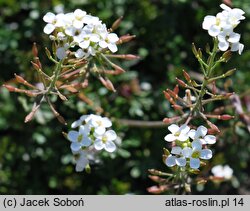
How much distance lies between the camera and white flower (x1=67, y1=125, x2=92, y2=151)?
11.1 ft

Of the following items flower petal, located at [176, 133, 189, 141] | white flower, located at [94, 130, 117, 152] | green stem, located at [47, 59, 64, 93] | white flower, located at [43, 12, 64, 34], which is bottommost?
flower petal, located at [176, 133, 189, 141]

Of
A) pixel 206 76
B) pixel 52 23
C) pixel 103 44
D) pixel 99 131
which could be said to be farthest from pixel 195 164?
pixel 52 23

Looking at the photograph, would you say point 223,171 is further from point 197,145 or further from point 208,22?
point 208,22

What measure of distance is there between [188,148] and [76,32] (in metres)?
1.00

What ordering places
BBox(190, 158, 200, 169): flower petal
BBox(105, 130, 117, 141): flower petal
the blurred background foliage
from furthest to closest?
the blurred background foliage
BBox(105, 130, 117, 141): flower petal
BBox(190, 158, 200, 169): flower petal

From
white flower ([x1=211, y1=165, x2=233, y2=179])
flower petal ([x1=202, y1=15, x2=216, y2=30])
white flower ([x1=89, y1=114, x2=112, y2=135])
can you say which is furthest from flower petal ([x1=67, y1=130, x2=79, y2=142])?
white flower ([x1=211, y1=165, x2=233, y2=179])

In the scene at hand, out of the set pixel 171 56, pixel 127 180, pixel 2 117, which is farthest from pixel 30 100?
pixel 171 56

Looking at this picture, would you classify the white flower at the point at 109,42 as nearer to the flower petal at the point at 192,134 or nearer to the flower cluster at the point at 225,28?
the flower cluster at the point at 225,28

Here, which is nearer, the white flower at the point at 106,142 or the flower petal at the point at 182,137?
the flower petal at the point at 182,137

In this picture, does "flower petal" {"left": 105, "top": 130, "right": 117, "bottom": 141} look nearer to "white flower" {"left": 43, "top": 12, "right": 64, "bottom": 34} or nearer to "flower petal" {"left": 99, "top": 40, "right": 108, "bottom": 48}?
"flower petal" {"left": 99, "top": 40, "right": 108, "bottom": 48}

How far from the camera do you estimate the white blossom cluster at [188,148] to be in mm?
3170

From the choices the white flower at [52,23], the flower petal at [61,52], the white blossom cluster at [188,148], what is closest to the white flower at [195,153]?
the white blossom cluster at [188,148]

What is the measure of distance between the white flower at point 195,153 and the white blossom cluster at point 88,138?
0.57 meters
